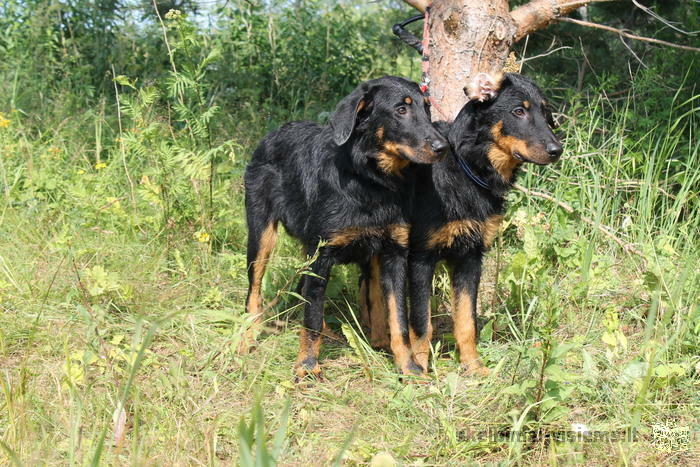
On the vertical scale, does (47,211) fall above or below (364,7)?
below

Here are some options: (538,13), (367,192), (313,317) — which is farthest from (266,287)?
(538,13)

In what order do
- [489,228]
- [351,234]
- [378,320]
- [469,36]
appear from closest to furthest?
[351,234]
[489,228]
[378,320]
[469,36]

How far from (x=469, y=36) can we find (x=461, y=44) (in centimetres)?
7

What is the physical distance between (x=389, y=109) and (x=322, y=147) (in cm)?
53

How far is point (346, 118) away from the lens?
13.0 feet

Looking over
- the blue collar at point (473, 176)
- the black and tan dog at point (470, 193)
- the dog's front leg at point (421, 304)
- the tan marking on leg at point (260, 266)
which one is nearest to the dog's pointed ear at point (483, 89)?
the black and tan dog at point (470, 193)

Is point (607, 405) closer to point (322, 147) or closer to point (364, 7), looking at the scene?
point (322, 147)

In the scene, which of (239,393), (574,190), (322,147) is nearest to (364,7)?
(574,190)

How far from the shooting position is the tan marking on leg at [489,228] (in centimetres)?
426

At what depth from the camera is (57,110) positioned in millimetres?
7449

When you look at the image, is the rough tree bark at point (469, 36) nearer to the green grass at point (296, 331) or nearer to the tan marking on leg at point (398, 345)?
the green grass at point (296, 331)

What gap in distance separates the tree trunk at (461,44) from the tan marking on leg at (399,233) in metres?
1.27

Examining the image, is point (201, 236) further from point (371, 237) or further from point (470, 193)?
point (470, 193)

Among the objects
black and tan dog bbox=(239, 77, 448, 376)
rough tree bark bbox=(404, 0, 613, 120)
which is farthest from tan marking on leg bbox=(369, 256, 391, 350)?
rough tree bark bbox=(404, 0, 613, 120)
